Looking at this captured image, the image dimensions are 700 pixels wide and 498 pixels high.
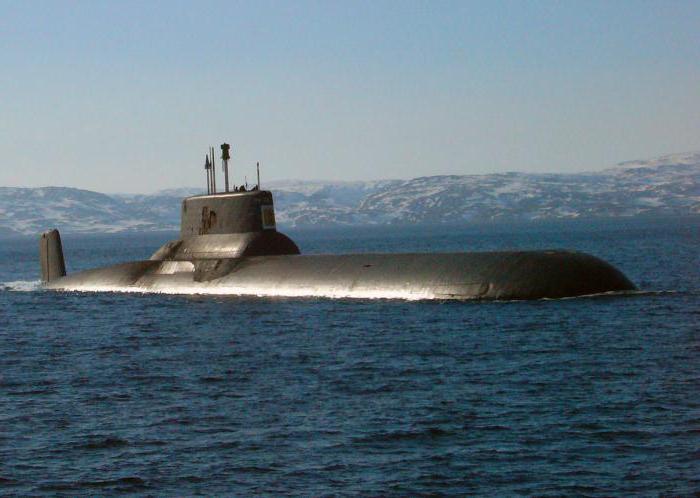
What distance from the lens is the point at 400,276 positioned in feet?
150

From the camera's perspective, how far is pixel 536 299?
42688 millimetres

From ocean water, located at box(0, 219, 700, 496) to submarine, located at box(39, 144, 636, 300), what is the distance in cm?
91

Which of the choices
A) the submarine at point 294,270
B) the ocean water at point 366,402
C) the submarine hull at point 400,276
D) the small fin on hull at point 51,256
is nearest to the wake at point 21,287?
the small fin on hull at point 51,256

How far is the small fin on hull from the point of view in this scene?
66.3m

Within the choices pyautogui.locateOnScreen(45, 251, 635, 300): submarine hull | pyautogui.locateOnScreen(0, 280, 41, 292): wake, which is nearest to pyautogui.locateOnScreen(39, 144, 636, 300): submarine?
pyautogui.locateOnScreen(45, 251, 635, 300): submarine hull

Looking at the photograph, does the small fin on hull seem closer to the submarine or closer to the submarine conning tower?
the submarine

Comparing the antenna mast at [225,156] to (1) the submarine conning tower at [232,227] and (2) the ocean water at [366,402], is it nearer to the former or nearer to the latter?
(1) the submarine conning tower at [232,227]

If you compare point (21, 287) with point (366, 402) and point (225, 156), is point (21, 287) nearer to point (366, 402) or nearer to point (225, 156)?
point (225, 156)

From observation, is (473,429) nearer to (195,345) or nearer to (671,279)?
(195,345)

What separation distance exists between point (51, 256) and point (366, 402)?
4547cm

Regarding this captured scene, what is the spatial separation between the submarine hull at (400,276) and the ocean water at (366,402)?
84 cm

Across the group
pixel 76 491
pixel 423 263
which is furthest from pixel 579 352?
pixel 76 491

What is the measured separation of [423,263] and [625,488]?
91.5ft

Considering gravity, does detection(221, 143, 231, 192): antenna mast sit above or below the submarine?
above
